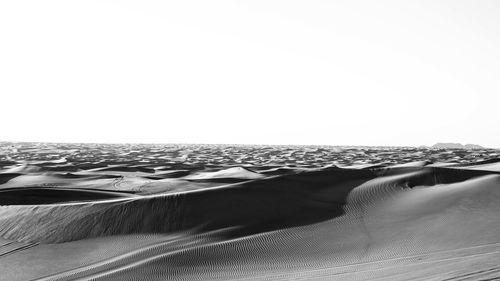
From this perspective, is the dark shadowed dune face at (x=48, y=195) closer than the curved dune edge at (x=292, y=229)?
No

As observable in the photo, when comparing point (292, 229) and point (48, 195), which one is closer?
point (292, 229)

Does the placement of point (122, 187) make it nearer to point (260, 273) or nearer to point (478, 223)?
point (260, 273)

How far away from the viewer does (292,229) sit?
83.7 inches

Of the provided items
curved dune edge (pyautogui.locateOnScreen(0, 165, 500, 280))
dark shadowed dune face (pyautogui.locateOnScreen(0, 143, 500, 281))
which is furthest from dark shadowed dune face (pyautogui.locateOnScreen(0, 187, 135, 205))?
curved dune edge (pyautogui.locateOnScreen(0, 165, 500, 280))

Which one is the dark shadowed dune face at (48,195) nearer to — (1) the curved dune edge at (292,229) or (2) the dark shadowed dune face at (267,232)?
(2) the dark shadowed dune face at (267,232)

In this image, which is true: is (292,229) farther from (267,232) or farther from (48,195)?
(48,195)

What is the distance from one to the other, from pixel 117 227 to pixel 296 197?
1.05 metres

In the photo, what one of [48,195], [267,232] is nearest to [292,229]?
[267,232]

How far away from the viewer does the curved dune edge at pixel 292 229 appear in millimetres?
1612

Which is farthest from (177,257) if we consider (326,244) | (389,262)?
(389,262)

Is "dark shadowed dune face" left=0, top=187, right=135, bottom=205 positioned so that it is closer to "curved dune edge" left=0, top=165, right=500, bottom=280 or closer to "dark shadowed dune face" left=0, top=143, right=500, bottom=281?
"dark shadowed dune face" left=0, top=143, right=500, bottom=281

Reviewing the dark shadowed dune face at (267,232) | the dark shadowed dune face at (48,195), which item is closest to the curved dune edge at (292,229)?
the dark shadowed dune face at (267,232)

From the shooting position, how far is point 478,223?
2102 millimetres

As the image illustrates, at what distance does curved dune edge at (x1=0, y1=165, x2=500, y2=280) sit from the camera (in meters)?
1.61
